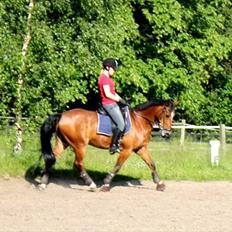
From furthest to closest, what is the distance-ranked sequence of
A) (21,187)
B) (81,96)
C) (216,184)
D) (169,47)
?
(169,47) → (81,96) → (216,184) → (21,187)

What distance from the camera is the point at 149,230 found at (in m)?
9.25

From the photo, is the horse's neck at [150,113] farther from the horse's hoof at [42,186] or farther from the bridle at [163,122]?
the horse's hoof at [42,186]

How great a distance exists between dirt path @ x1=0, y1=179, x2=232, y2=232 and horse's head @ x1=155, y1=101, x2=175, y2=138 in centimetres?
124

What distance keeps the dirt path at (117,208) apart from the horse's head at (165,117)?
4.08ft

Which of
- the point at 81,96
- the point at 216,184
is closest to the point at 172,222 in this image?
the point at 216,184

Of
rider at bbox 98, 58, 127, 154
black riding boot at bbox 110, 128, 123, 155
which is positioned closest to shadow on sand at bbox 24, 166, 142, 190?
black riding boot at bbox 110, 128, 123, 155

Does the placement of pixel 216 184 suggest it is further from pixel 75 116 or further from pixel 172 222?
pixel 172 222

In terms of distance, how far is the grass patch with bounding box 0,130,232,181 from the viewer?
50.4ft

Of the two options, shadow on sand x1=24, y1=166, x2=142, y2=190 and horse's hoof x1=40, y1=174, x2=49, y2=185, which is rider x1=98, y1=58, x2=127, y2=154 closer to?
shadow on sand x1=24, y1=166, x2=142, y2=190

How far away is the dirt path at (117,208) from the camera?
9539 mm

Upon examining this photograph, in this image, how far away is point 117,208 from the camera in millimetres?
11180

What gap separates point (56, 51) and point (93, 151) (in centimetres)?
306

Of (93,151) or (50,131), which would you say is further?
(93,151)

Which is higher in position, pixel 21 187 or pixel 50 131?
pixel 50 131
